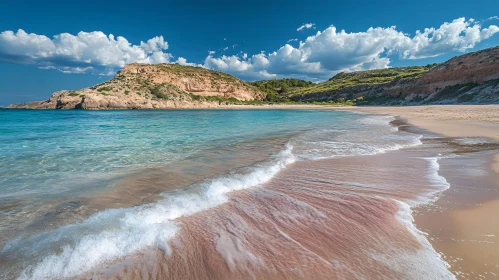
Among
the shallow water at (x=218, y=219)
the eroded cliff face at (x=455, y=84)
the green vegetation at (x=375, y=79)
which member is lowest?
the shallow water at (x=218, y=219)

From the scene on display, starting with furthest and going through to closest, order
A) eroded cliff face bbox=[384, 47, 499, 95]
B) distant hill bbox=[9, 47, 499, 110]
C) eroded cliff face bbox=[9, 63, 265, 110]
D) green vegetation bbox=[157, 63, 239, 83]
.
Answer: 1. green vegetation bbox=[157, 63, 239, 83]
2. eroded cliff face bbox=[9, 63, 265, 110]
3. distant hill bbox=[9, 47, 499, 110]
4. eroded cliff face bbox=[384, 47, 499, 95]

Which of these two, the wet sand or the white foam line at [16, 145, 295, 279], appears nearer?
the wet sand

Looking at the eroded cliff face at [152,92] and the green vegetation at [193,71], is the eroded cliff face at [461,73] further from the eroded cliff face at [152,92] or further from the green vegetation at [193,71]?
the green vegetation at [193,71]

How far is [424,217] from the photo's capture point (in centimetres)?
306

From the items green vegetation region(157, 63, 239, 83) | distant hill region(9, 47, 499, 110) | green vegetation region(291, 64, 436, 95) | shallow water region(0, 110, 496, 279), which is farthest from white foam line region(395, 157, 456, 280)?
green vegetation region(157, 63, 239, 83)

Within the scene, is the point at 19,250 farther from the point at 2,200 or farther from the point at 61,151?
the point at 61,151

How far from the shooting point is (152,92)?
188 feet

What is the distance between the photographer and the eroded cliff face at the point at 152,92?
168 feet

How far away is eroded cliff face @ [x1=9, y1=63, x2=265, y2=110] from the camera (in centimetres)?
5125

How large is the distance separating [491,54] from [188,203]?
159 ft

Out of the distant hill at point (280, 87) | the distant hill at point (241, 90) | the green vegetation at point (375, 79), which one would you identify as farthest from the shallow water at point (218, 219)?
the distant hill at point (280, 87)

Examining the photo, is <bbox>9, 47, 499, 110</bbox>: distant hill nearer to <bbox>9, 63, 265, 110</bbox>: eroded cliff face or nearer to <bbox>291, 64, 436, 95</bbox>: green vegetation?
<bbox>9, 63, 265, 110</bbox>: eroded cliff face

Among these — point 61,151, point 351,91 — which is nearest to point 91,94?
point 61,151

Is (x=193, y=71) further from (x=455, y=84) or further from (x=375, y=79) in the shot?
(x=455, y=84)
